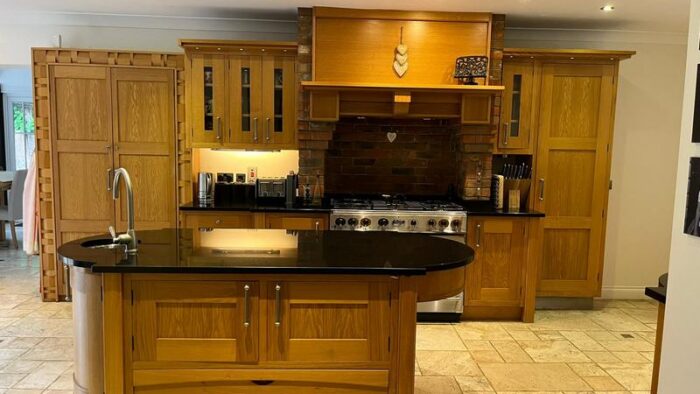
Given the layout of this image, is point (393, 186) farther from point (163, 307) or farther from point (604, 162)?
point (163, 307)

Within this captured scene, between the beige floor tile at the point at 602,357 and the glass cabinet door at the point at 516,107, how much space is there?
1.74m

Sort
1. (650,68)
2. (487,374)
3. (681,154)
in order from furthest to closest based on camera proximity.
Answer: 1. (650,68)
2. (487,374)
3. (681,154)

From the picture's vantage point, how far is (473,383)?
292 centimetres

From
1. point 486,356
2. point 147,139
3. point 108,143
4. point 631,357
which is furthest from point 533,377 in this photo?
point 108,143

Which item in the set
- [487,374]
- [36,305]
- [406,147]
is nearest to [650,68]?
[406,147]

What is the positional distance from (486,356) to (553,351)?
1.74 ft

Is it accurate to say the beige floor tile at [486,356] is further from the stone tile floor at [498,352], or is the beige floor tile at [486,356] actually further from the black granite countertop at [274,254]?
the black granite countertop at [274,254]

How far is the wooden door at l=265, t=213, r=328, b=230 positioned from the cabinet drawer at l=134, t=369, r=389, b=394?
184cm

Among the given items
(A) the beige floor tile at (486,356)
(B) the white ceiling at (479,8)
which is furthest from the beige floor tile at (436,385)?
(B) the white ceiling at (479,8)

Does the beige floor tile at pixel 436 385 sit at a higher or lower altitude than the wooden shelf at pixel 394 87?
lower

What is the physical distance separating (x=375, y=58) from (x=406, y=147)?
0.94 m

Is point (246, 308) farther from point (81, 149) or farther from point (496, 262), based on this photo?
point (81, 149)

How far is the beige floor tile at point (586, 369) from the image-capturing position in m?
3.08

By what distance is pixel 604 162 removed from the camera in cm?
414
